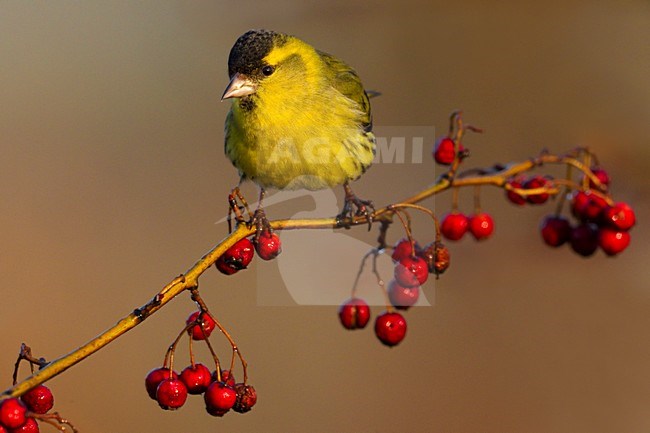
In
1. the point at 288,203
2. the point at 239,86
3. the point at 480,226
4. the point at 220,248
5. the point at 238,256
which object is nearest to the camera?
the point at 220,248

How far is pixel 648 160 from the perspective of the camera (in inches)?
176

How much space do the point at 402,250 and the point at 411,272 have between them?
0.31 ft

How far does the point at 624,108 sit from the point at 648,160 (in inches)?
31.8

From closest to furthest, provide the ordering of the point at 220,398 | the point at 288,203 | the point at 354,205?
the point at 220,398 < the point at 354,205 < the point at 288,203

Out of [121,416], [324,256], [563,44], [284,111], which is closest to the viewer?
[284,111]

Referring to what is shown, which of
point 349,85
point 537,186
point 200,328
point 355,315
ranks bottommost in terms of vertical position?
point 200,328

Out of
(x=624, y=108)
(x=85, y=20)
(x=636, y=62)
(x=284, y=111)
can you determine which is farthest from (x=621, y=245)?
(x=85, y=20)

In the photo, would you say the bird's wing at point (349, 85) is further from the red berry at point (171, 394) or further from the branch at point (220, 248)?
the red berry at point (171, 394)

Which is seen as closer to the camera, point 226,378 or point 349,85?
point 226,378

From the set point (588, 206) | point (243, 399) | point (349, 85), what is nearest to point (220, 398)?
point (243, 399)

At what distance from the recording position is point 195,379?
5.65 feet

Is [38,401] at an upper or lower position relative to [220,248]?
lower

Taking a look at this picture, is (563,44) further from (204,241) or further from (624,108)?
(204,241)

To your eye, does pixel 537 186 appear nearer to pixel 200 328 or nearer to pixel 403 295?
pixel 403 295
